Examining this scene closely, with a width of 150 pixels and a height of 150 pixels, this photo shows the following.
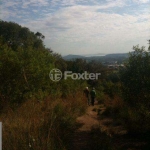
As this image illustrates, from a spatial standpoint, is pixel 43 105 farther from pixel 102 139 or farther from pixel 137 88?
pixel 137 88

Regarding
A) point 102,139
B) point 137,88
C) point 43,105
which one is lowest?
point 102,139

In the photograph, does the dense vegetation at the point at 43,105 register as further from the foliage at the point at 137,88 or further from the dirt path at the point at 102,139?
the dirt path at the point at 102,139

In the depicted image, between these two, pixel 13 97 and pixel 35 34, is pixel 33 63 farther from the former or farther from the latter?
pixel 35 34

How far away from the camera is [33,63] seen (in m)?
9.76

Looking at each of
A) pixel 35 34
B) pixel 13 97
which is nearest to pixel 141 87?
pixel 13 97

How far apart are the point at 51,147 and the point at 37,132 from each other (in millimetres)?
469

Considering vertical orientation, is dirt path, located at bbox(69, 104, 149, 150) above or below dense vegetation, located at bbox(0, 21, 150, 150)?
below

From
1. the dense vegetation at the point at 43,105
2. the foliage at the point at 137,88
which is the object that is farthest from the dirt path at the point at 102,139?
the foliage at the point at 137,88

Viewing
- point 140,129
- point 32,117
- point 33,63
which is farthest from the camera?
point 33,63

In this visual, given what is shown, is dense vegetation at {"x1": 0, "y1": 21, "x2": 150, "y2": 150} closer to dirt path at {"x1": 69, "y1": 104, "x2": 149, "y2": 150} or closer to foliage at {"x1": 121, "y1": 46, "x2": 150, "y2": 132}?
foliage at {"x1": 121, "y1": 46, "x2": 150, "y2": 132}

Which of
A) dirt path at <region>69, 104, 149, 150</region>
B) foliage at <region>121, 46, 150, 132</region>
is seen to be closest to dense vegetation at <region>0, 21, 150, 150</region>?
foliage at <region>121, 46, 150, 132</region>

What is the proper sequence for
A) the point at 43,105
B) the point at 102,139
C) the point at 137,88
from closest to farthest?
the point at 102,139, the point at 137,88, the point at 43,105

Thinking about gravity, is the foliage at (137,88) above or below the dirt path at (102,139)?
above

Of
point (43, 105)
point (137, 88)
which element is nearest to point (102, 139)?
point (137, 88)
